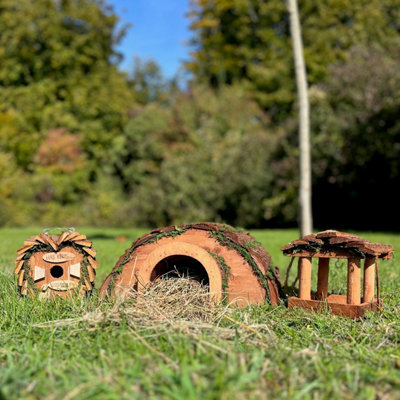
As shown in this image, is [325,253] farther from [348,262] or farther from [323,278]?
[323,278]

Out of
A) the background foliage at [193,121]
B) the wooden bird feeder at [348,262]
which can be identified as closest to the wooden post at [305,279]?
the wooden bird feeder at [348,262]

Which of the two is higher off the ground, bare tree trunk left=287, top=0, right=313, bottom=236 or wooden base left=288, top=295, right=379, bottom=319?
bare tree trunk left=287, top=0, right=313, bottom=236

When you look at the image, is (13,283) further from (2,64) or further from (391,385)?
(2,64)

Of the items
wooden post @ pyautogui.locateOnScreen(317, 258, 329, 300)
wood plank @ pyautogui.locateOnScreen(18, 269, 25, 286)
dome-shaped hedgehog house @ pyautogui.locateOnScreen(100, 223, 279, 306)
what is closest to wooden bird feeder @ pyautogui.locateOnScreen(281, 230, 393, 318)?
dome-shaped hedgehog house @ pyautogui.locateOnScreen(100, 223, 279, 306)

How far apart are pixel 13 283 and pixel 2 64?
81.9 feet

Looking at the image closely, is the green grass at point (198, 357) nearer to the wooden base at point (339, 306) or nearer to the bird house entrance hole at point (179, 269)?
the wooden base at point (339, 306)

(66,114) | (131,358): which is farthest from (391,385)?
(66,114)

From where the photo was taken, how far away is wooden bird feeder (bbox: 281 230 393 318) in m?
3.96

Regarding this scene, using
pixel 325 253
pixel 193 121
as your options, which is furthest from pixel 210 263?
pixel 193 121

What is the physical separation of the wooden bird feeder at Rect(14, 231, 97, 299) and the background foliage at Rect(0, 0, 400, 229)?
1357 centimetres

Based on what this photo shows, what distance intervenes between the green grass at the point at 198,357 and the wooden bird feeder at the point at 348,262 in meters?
0.14

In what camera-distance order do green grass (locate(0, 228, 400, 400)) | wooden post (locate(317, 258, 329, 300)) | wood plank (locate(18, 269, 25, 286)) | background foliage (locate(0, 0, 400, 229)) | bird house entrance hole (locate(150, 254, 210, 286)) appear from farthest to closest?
background foliage (locate(0, 0, 400, 229)) < wooden post (locate(317, 258, 329, 300)) < bird house entrance hole (locate(150, 254, 210, 286)) < wood plank (locate(18, 269, 25, 286)) < green grass (locate(0, 228, 400, 400))

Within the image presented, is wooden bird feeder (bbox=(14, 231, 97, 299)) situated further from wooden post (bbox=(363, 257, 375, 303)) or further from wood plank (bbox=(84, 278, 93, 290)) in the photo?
wooden post (bbox=(363, 257, 375, 303))

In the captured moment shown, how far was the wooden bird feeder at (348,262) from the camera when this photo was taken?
13.0ft
